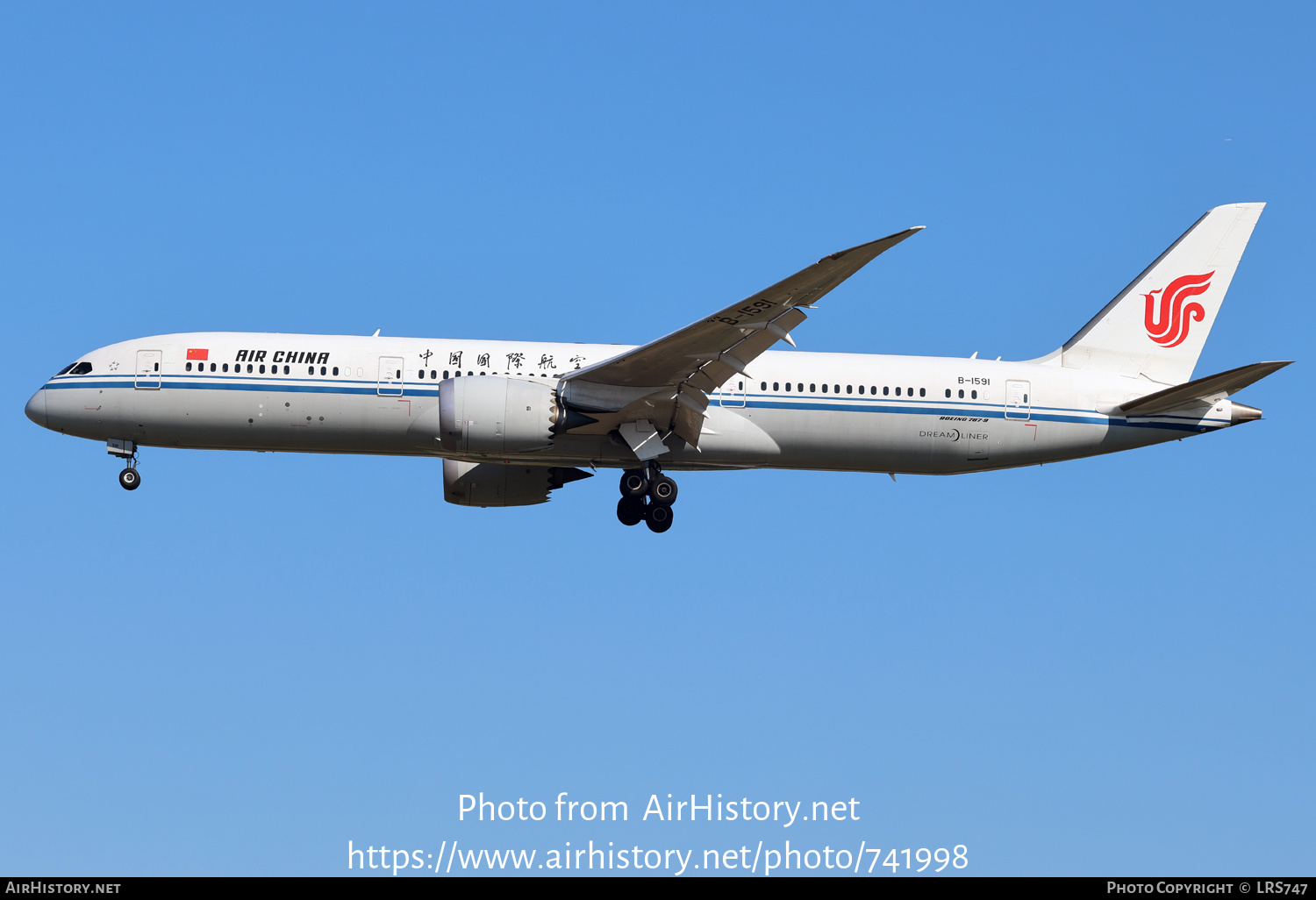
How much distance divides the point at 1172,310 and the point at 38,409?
26.4 m

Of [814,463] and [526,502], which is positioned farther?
[526,502]

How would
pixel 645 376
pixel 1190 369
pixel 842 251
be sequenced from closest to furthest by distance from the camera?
pixel 842 251
pixel 645 376
pixel 1190 369

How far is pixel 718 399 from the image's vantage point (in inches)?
1225

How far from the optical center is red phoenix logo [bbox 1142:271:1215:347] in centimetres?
3406

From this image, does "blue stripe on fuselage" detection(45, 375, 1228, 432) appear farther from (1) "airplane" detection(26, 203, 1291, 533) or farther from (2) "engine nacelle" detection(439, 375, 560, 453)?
(2) "engine nacelle" detection(439, 375, 560, 453)

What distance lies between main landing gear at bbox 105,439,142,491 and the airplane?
0.04 m

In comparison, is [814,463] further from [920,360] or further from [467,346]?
[467,346]

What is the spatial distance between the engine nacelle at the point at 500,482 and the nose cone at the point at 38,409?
29.7ft

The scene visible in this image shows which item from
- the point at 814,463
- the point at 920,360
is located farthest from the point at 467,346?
the point at 920,360

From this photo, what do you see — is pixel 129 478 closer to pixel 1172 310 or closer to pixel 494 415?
pixel 494 415

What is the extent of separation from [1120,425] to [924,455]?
15.0 ft

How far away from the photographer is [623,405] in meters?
30.0

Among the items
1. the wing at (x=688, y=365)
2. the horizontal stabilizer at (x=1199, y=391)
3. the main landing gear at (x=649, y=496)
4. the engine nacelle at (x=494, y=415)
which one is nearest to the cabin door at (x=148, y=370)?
the engine nacelle at (x=494, y=415)

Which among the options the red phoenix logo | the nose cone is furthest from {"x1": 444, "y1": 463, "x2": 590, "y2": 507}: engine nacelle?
the red phoenix logo
